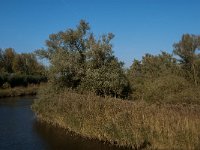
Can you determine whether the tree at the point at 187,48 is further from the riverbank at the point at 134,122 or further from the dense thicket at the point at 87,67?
the riverbank at the point at 134,122

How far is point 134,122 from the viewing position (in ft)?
55.6

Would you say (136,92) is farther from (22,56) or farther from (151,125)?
(22,56)

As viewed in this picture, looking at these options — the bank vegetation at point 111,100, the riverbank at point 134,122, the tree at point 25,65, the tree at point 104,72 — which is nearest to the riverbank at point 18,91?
the tree at point 25,65

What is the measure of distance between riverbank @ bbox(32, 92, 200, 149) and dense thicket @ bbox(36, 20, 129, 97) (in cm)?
491

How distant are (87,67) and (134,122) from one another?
12.4 meters

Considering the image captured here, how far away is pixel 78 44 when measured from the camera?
30.9 meters

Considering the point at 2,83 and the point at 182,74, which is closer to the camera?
the point at 182,74

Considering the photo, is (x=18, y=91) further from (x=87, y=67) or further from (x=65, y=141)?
(x=65, y=141)

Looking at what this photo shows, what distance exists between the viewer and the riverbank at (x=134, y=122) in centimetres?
1526

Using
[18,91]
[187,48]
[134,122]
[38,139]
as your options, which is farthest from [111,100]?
[18,91]

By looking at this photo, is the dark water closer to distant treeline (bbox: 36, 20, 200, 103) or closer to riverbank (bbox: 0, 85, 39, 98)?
distant treeline (bbox: 36, 20, 200, 103)

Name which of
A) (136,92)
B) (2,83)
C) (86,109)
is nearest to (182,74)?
(136,92)

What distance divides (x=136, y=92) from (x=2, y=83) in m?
40.8

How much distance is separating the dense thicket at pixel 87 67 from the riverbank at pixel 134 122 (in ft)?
16.1
